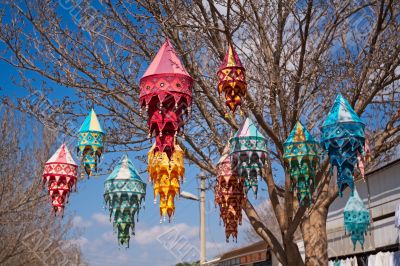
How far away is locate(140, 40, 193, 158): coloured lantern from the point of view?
17.6 feet

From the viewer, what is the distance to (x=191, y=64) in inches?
331

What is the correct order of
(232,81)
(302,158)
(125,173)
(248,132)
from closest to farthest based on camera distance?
(232,81) < (302,158) < (248,132) < (125,173)

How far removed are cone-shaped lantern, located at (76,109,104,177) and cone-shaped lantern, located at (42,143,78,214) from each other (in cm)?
38

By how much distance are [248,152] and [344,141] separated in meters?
1.42

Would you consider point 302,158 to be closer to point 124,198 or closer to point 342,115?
point 342,115

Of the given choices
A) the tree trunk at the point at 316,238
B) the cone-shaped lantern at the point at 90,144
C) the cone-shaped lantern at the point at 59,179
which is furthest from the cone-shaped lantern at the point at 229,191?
the cone-shaped lantern at the point at 59,179

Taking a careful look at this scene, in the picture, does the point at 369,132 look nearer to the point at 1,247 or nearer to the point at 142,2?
the point at 142,2

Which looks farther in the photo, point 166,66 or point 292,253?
point 292,253

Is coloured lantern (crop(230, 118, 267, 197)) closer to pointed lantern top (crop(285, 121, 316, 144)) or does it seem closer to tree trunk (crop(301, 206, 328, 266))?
pointed lantern top (crop(285, 121, 316, 144))

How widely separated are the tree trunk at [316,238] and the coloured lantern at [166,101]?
422cm

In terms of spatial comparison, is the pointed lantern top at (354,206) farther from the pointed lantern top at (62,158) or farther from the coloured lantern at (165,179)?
the pointed lantern top at (62,158)

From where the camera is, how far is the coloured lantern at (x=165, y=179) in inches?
276

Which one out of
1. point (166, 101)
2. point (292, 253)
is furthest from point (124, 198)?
point (292, 253)

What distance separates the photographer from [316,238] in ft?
28.6
